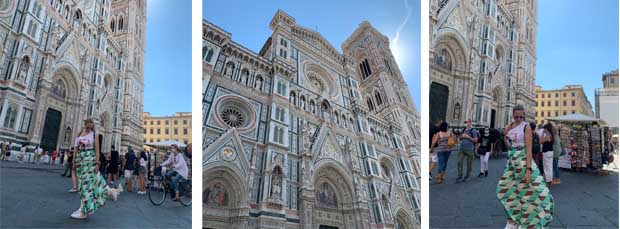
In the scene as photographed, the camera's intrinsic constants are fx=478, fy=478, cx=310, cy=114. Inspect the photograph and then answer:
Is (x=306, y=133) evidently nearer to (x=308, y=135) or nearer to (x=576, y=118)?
(x=308, y=135)

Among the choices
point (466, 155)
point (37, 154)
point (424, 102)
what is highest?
point (424, 102)

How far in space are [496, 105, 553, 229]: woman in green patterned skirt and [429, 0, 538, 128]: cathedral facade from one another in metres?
1.34

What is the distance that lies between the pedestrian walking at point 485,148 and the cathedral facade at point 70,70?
391cm

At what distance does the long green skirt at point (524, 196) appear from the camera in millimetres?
4039

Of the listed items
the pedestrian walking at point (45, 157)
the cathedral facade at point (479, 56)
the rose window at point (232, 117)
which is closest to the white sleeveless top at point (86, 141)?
the pedestrian walking at point (45, 157)

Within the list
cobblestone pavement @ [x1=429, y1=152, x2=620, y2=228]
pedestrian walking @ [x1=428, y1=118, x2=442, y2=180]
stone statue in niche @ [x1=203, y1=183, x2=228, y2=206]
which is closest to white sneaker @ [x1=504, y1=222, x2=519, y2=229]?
cobblestone pavement @ [x1=429, y1=152, x2=620, y2=228]

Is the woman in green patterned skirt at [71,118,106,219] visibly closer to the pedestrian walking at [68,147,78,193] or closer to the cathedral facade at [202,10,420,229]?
the pedestrian walking at [68,147,78,193]

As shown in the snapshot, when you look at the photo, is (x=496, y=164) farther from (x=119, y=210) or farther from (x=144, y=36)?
(x=144, y=36)

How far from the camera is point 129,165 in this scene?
5.39m

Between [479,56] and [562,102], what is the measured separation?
108cm

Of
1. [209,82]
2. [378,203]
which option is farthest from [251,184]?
[378,203]

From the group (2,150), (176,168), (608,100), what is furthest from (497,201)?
(2,150)

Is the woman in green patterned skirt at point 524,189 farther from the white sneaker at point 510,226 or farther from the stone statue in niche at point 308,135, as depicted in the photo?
the stone statue in niche at point 308,135

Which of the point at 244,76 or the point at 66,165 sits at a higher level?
the point at 244,76
